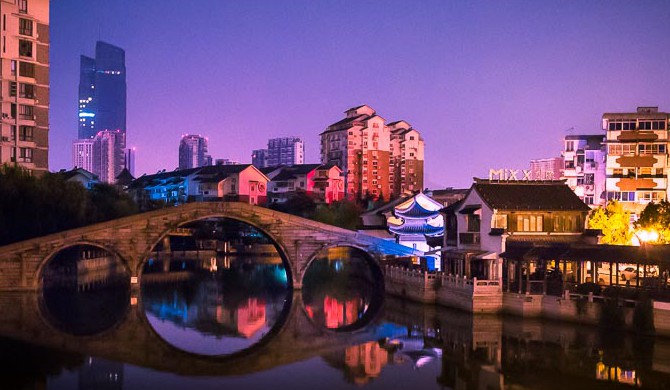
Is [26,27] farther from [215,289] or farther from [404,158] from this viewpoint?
[404,158]

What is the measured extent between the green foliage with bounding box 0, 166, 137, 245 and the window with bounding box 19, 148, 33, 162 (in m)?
4.13

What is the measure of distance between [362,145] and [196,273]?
50.5 meters

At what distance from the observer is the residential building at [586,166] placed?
215ft

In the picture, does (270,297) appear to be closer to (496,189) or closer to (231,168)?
(496,189)

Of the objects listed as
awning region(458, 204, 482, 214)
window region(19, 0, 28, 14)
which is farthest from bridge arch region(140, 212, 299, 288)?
window region(19, 0, 28, 14)

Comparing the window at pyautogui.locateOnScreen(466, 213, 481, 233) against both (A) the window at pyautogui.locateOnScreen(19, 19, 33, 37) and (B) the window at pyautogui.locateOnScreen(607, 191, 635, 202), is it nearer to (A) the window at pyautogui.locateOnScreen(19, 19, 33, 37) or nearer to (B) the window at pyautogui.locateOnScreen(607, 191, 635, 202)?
(B) the window at pyautogui.locateOnScreen(607, 191, 635, 202)

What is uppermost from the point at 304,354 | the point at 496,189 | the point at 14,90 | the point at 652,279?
the point at 14,90

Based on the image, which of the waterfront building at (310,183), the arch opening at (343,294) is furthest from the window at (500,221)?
the waterfront building at (310,183)

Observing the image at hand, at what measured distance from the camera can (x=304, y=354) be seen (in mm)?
31141

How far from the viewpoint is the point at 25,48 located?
54.2 meters

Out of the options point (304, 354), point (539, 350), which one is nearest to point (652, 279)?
point (539, 350)

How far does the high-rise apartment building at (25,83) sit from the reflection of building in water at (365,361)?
32112 millimetres

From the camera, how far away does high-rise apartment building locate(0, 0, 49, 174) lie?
53000mm

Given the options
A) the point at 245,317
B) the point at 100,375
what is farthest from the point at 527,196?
the point at 100,375
